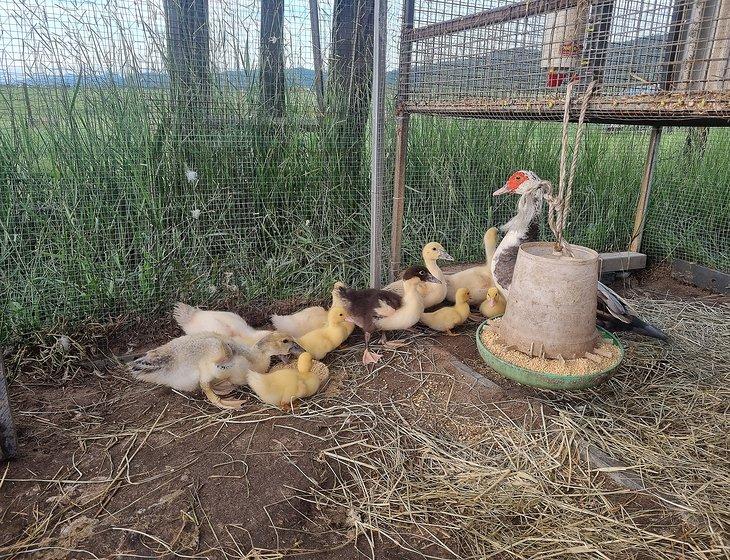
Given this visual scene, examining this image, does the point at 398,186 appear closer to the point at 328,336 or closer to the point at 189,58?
the point at 328,336

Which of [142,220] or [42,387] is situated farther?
[142,220]

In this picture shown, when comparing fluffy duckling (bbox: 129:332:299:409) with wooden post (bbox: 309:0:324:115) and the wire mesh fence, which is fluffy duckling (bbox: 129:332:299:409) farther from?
wooden post (bbox: 309:0:324:115)

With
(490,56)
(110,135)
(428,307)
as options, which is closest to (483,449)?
(428,307)

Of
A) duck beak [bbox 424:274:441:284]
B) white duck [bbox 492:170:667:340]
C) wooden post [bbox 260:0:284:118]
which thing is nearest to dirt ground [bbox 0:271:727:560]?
duck beak [bbox 424:274:441:284]

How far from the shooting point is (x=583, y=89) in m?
3.07

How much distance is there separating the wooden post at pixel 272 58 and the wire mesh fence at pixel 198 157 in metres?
0.01

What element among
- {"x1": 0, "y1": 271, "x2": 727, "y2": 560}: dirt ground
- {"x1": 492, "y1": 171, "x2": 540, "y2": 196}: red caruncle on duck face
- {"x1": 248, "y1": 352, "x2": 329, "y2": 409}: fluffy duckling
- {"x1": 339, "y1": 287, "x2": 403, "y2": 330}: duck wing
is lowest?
{"x1": 0, "y1": 271, "x2": 727, "y2": 560}: dirt ground

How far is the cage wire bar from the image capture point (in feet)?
8.97

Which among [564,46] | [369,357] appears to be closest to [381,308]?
[369,357]

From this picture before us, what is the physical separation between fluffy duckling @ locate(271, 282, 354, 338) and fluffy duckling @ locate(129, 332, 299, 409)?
0.55 meters

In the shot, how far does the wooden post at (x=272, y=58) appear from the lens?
4.04 meters

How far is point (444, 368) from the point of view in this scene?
3.18 metres

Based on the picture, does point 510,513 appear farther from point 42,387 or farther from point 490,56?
point 490,56

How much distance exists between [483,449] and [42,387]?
8.30ft
